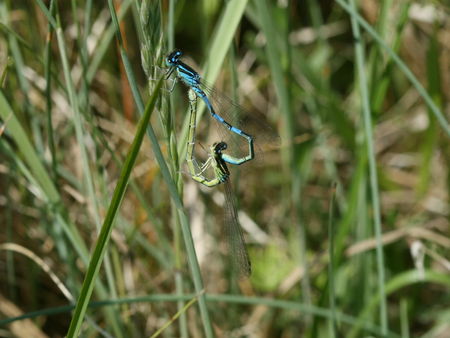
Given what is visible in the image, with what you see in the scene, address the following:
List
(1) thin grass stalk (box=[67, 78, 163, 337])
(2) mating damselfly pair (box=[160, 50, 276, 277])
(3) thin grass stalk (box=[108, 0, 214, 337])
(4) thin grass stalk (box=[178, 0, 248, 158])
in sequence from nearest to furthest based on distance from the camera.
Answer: (1) thin grass stalk (box=[67, 78, 163, 337])
(3) thin grass stalk (box=[108, 0, 214, 337])
(4) thin grass stalk (box=[178, 0, 248, 158])
(2) mating damselfly pair (box=[160, 50, 276, 277])

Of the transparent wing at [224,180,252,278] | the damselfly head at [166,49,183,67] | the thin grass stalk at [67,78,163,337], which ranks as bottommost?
the thin grass stalk at [67,78,163,337]

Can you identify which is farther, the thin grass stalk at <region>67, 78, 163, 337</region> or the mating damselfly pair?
the mating damselfly pair

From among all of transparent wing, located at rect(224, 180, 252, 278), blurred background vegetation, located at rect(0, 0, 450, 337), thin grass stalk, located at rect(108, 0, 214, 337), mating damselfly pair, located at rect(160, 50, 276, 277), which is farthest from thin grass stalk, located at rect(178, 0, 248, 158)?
thin grass stalk, located at rect(108, 0, 214, 337)

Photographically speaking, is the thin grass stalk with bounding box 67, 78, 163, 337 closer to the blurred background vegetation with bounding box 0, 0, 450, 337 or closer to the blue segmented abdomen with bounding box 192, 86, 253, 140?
the blurred background vegetation with bounding box 0, 0, 450, 337

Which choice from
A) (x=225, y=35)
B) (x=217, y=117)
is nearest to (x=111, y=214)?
(x=225, y=35)

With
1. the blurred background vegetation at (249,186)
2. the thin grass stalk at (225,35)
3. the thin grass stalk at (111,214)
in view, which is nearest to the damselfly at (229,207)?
the blurred background vegetation at (249,186)

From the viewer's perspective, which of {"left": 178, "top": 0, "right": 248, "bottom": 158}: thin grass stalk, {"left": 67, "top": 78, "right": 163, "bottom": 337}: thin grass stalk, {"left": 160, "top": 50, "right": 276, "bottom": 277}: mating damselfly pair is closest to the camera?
{"left": 67, "top": 78, "right": 163, "bottom": 337}: thin grass stalk

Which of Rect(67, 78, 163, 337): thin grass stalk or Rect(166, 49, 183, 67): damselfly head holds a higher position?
Rect(166, 49, 183, 67): damselfly head

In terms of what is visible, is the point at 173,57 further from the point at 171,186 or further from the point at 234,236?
the point at 171,186
